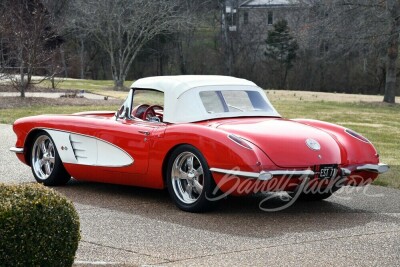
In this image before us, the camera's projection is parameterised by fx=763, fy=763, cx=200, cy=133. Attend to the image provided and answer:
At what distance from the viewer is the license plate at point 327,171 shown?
291 inches

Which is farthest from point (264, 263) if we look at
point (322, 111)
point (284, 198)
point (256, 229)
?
point (322, 111)

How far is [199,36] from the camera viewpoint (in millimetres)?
71750

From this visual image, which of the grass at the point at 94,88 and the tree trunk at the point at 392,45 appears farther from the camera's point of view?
the grass at the point at 94,88

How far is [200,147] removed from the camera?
7457mm

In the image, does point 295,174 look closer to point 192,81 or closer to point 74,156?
point 192,81

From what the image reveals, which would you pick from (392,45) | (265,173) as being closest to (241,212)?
(265,173)

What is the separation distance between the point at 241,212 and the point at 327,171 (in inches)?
37.8

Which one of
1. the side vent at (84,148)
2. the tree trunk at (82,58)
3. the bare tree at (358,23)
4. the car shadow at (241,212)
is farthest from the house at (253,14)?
Answer: the car shadow at (241,212)

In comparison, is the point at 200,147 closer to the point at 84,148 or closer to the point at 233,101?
the point at 233,101

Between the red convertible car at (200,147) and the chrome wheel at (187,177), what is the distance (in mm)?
10

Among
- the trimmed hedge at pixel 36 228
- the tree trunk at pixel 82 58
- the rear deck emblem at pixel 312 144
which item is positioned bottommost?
the tree trunk at pixel 82 58

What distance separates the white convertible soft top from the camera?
26.9ft

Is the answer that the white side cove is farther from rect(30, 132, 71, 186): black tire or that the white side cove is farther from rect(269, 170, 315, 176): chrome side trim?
rect(269, 170, 315, 176): chrome side trim

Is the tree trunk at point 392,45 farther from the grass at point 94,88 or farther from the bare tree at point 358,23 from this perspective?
the grass at point 94,88
